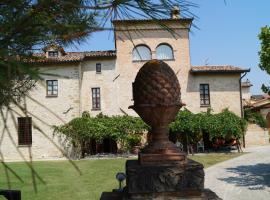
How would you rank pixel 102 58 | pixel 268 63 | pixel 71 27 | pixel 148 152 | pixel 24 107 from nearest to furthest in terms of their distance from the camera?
pixel 24 107 → pixel 71 27 → pixel 148 152 → pixel 268 63 → pixel 102 58

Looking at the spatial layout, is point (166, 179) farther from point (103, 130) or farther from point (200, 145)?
point (200, 145)

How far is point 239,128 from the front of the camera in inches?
985

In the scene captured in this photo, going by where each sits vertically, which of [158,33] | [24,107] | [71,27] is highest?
[158,33]

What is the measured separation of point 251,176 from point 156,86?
41.2 feet

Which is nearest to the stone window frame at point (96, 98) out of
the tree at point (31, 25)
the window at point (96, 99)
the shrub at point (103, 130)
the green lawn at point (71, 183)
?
the window at point (96, 99)

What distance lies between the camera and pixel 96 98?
87.4 feet

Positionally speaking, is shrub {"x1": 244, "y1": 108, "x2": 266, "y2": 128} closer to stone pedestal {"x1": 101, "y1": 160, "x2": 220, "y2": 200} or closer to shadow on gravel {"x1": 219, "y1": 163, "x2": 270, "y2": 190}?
shadow on gravel {"x1": 219, "y1": 163, "x2": 270, "y2": 190}

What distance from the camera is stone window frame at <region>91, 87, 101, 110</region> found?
26594 mm

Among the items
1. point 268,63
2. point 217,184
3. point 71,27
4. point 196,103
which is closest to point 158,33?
point 196,103

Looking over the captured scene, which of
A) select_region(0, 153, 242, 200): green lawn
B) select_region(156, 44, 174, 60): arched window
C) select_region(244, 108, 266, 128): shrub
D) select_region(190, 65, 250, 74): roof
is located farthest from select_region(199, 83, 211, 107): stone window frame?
select_region(0, 153, 242, 200): green lawn

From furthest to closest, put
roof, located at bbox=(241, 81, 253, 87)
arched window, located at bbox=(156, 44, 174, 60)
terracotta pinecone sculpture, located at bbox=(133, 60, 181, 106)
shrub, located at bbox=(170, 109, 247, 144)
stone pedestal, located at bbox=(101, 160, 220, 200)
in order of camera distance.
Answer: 1. roof, located at bbox=(241, 81, 253, 87)
2. arched window, located at bbox=(156, 44, 174, 60)
3. shrub, located at bbox=(170, 109, 247, 144)
4. terracotta pinecone sculpture, located at bbox=(133, 60, 181, 106)
5. stone pedestal, located at bbox=(101, 160, 220, 200)

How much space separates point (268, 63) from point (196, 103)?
12751 mm

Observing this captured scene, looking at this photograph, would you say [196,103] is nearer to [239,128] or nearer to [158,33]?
[239,128]

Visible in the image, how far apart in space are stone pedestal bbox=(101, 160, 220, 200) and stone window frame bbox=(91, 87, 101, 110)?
23.2 meters
